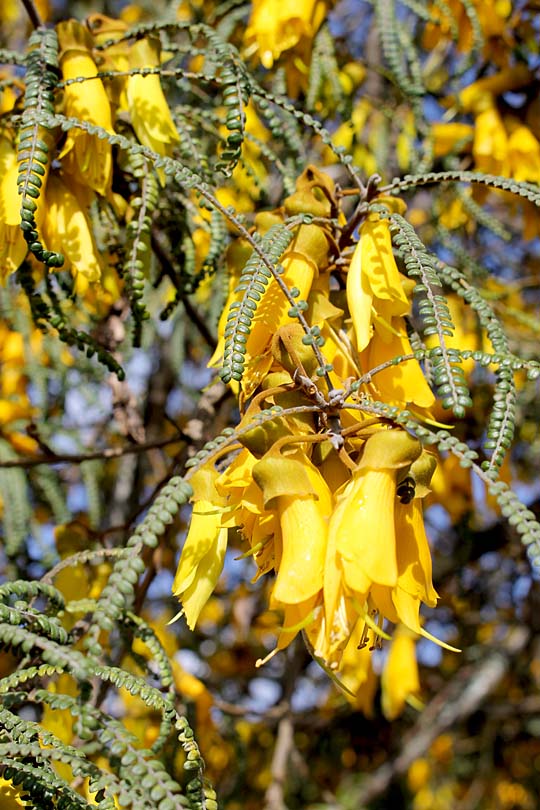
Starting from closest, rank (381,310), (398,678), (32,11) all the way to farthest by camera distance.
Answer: (381,310) → (32,11) → (398,678)

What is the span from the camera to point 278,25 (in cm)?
140

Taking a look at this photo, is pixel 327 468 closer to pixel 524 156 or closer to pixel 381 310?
Answer: pixel 381 310

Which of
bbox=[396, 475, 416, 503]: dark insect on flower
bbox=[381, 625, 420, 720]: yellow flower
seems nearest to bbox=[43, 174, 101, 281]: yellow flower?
bbox=[396, 475, 416, 503]: dark insect on flower

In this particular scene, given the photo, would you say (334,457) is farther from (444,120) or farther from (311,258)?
Result: (444,120)

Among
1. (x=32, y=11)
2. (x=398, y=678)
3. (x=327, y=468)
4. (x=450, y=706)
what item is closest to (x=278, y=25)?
(x=32, y=11)

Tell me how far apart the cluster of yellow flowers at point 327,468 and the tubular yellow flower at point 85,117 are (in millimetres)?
218

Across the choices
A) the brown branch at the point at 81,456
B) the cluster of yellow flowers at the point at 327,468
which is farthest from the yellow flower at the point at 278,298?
the brown branch at the point at 81,456

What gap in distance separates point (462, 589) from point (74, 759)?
2.11 meters

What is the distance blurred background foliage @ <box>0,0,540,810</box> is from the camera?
1139mm

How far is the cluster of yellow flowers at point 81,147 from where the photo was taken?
101 centimetres

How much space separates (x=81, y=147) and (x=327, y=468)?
1.76 feet

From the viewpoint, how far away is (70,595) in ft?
4.12

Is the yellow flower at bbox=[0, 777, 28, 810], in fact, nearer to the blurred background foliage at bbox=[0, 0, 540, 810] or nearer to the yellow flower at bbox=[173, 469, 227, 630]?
the blurred background foliage at bbox=[0, 0, 540, 810]

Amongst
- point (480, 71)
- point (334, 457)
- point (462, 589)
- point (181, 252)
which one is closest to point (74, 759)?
point (334, 457)
